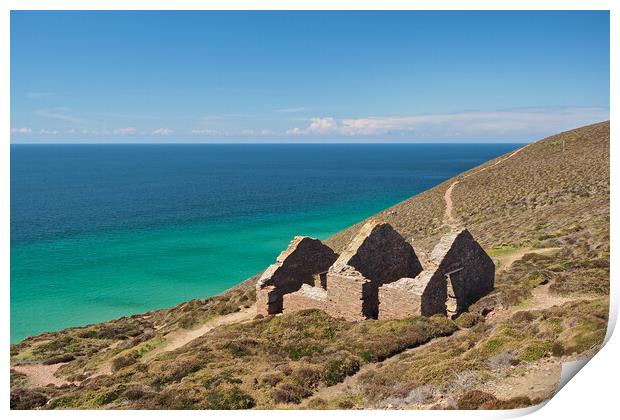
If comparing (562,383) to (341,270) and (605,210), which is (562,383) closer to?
(341,270)

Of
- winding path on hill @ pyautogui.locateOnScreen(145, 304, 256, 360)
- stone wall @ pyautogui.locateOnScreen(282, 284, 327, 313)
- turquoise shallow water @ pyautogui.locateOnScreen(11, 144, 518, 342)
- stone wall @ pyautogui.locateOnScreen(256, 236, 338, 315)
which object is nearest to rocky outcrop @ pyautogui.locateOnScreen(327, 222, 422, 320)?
stone wall @ pyautogui.locateOnScreen(282, 284, 327, 313)

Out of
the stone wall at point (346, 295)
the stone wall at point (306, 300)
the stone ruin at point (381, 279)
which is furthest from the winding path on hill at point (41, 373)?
the stone wall at point (346, 295)

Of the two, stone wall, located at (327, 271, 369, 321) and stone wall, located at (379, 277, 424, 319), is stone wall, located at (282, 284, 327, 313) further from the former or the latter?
stone wall, located at (379, 277, 424, 319)

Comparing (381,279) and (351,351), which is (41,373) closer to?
(351,351)

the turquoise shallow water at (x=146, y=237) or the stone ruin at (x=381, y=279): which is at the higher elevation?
the stone ruin at (x=381, y=279)

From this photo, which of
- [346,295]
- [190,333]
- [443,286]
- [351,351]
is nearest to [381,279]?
[346,295]

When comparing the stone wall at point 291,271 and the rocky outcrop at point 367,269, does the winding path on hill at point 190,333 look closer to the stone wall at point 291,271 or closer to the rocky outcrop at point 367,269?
the stone wall at point 291,271

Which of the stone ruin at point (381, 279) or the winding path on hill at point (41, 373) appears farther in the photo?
the winding path on hill at point (41, 373)
